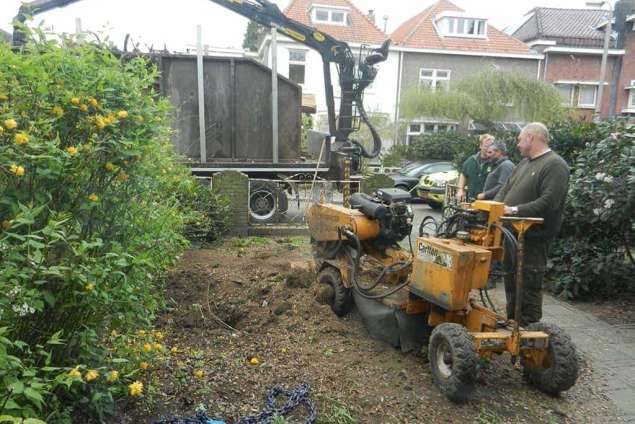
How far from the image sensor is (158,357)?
355 cm

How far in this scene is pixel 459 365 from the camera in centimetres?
349


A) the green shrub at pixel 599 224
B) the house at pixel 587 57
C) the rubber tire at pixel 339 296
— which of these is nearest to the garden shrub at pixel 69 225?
the rubber tire at pixel 339 296

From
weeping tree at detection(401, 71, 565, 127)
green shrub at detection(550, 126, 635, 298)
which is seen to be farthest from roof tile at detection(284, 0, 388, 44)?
green shrub at detection(550, 126, 635, 298)

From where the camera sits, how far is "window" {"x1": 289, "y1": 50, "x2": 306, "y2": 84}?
26.8 m

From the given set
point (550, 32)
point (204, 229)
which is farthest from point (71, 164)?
point (550, 32)

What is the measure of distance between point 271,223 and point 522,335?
693 centimetres

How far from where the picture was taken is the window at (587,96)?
101 feet

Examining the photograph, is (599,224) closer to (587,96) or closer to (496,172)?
(496,172)

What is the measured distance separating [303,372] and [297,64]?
24.5 metres

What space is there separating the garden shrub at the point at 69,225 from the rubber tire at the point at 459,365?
1961mm

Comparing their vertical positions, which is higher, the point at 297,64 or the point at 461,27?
the point at 461,27

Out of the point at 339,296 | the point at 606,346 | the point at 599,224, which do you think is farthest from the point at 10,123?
the point at 599,224

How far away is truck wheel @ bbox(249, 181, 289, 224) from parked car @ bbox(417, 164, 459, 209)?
239 inches

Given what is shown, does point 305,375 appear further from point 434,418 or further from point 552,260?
point 552,260
